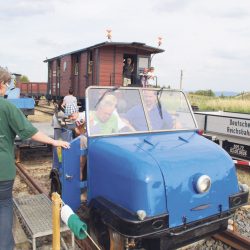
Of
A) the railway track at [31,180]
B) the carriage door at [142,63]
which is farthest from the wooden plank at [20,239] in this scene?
the carriage door at [142,63]

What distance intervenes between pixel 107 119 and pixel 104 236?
1.34m

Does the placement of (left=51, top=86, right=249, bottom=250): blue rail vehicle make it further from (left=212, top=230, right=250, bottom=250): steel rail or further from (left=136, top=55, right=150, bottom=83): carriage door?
(left=136, top=55, right=150, bottom=83): carriage door

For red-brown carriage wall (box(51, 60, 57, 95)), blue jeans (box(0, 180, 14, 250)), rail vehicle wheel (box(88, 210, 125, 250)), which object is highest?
red-brown carriage wall (box(51, 60, 57, 95))

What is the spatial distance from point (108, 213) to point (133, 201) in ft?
1.11

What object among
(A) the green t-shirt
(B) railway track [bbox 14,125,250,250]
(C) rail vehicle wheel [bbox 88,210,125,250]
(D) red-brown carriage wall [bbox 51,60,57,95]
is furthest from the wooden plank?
(D) red-brown carriage wall [bbox 51,60,57,95]

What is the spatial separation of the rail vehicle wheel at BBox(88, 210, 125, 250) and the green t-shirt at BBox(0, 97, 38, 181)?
1.22m

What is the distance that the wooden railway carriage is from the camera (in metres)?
16.4

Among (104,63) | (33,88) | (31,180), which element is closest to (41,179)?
(31,180)

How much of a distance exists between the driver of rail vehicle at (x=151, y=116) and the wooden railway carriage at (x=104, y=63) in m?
11.9

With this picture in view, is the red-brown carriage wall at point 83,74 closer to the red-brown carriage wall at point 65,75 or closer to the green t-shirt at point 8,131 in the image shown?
the red-brown carriage wall at point 65,75

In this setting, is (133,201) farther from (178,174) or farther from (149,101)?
(149,101)

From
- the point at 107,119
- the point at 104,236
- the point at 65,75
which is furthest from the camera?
the point at 65,75

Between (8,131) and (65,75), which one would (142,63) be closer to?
(65,75)

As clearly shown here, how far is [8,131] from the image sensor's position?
297 centimetres
